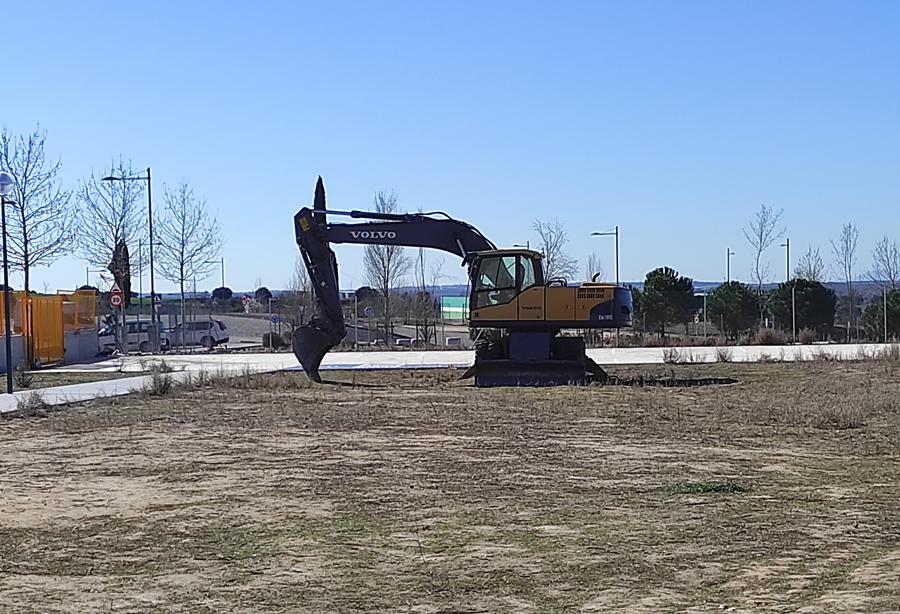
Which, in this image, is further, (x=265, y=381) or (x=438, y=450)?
(x=265, y=381)

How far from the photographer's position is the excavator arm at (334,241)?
2570 centimetres

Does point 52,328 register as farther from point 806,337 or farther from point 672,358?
point 806,337

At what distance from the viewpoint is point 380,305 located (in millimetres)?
53812

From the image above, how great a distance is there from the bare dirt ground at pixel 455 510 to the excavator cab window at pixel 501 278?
24.3ft

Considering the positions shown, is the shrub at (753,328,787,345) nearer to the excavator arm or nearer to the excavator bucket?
the excavator arm

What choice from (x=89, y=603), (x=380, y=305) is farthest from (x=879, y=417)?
(x=380, y=305)

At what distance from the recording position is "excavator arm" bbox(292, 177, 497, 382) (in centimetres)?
2570

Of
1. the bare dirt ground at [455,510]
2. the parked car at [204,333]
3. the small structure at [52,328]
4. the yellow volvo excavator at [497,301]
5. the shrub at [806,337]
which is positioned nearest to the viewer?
the bare dirt ground at [455,510]

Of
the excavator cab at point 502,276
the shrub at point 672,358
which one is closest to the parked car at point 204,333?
the shrub at point 672,358

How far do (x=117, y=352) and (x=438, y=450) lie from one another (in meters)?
30.8

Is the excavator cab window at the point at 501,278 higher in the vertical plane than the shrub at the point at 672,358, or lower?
higher

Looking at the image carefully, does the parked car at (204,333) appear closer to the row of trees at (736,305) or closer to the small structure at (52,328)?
the small structure at (52,328)

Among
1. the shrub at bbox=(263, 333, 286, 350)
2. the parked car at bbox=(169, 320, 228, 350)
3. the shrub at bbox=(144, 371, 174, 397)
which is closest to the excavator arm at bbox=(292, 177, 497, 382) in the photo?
the shrub at bbox=(144, 371, 174, 397)

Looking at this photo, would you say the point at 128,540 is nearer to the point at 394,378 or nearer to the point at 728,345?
the point at 394,378
